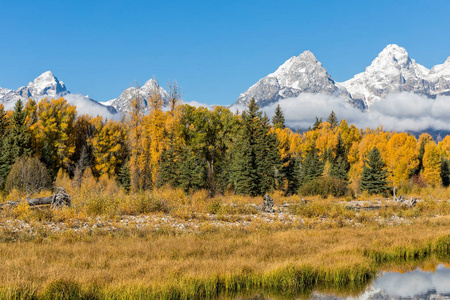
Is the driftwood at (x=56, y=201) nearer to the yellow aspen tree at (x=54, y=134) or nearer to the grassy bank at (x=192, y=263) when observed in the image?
the grassy bank at (x=192, y=263)

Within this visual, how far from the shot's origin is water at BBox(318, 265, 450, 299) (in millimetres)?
8914

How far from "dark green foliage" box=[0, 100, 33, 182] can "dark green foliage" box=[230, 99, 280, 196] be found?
78.7ft

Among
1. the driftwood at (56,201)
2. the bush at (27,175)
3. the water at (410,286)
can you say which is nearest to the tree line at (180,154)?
the bush at (27,175)

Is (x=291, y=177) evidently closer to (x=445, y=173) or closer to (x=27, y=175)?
(x=27, y=175)

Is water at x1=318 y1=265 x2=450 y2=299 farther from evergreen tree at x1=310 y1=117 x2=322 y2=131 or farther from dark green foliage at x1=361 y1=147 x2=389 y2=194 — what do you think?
evergreen tree at x1=310 y1=117 x2=322 y2=131

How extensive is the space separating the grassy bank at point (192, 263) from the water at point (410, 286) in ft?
1.42

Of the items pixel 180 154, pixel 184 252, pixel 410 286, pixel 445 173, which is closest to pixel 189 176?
pixel 180 154

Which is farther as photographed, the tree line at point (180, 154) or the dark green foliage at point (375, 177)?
the dark green foliage at point (375, 177)

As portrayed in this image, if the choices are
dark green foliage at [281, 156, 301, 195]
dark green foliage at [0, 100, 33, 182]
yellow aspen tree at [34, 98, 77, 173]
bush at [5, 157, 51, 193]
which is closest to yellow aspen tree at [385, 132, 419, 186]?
dark green foliage at [281, 156, 301, 195]

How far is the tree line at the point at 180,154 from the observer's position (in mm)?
37750

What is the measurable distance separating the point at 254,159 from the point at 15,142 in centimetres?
2785

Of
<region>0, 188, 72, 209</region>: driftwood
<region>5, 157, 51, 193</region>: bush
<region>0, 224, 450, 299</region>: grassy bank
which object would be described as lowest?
<region>0, 224, 450, 299</region>: grassy bank

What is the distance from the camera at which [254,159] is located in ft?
130

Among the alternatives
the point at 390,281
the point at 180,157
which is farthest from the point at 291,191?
the point at 390,281
